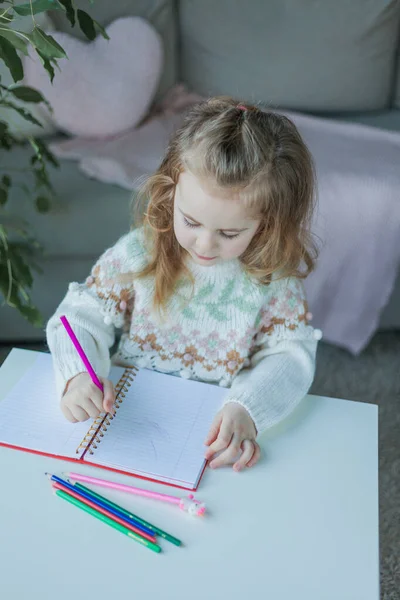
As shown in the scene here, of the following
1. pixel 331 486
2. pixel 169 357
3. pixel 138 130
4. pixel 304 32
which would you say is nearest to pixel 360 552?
pixel 331 486

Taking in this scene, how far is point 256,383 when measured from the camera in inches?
37.5

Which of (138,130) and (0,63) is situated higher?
(0,63)

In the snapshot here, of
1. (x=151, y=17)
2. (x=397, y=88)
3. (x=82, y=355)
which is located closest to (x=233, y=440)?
(x=82, y=355)

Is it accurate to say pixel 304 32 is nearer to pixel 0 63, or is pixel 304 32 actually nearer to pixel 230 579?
pixel 0 63

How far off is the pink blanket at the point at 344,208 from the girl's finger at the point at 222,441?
2.75 feet

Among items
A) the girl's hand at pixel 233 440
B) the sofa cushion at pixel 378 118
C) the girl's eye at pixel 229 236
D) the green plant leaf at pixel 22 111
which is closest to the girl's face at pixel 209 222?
the girl's eye at pixel 229 236

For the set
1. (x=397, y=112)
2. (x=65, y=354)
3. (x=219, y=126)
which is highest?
(x=219, y=126)

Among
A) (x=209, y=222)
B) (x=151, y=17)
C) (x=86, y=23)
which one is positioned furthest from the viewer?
(x=151, y=17)

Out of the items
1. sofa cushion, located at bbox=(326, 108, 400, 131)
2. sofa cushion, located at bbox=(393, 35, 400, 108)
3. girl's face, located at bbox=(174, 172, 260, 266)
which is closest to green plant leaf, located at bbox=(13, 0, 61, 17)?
girl's face, located at bbox=(174, 172, 260, 266)

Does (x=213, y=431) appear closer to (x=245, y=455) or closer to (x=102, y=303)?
(x=245, y=455)

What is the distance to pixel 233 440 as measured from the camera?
86 cm

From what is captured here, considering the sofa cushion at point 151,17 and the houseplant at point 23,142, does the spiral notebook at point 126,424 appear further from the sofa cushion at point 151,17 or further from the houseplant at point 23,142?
the sofa cushion at point 151,17

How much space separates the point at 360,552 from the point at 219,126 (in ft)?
1.77

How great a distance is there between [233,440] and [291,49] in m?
1.42
